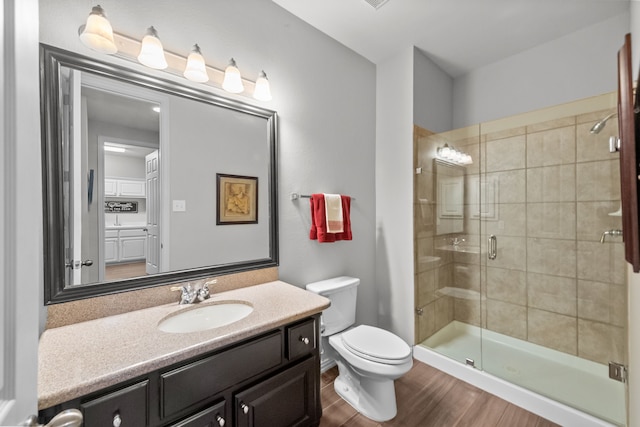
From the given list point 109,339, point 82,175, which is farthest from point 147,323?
point 82,175

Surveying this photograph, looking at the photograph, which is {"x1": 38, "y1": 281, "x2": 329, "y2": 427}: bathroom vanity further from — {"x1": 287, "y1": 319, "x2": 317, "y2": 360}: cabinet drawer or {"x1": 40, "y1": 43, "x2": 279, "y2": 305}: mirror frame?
{"x1": 40, "y1": 43, "x2": 279, "y2": 305}: mirror frame

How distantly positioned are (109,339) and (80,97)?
1.04 m

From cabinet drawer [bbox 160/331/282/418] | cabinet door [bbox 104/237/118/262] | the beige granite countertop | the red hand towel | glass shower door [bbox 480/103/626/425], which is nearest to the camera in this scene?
the beige granite countertop

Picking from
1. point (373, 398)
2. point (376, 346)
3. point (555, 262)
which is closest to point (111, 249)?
point (376, 346)

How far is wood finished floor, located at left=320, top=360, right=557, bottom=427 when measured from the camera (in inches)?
64.1

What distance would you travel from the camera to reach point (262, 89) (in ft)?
5.42

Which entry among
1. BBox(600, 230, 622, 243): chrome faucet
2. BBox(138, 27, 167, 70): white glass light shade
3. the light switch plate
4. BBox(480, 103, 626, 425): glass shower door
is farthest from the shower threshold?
BBox(138, 27, 167, 70): white glass light shade


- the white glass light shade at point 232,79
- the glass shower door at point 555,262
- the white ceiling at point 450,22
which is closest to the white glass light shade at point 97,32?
the white glass light shade at point 232,79

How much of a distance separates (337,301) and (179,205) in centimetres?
126

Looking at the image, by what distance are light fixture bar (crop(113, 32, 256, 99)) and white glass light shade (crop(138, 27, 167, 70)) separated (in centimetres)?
4

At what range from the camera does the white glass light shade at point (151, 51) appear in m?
1.24

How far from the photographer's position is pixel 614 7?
1873 mm

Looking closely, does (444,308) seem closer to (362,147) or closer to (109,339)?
(362,147)

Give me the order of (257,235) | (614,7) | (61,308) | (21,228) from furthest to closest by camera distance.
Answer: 1. (614,7)
2. (257,235)
3. (61,308)
4. (21,228)
